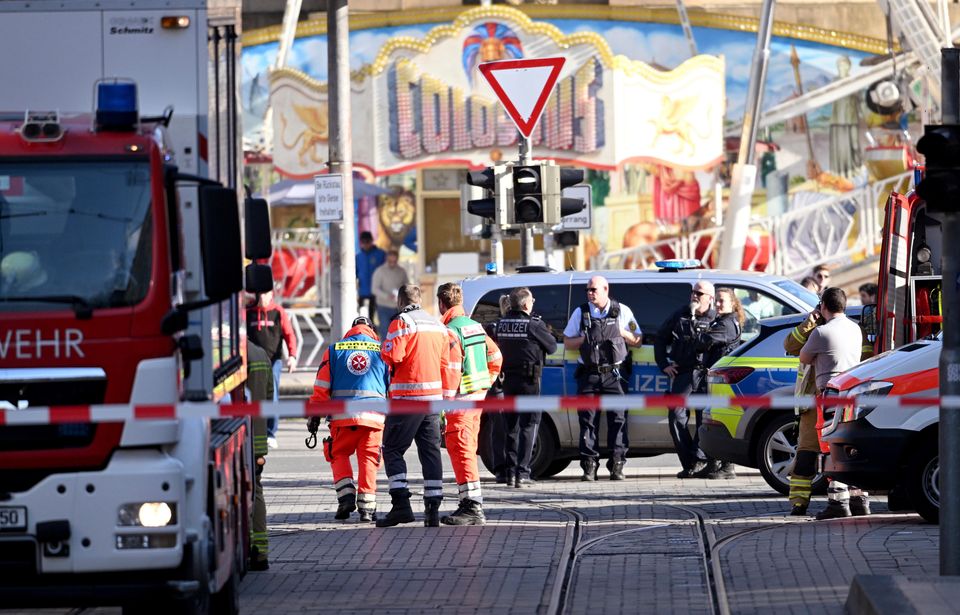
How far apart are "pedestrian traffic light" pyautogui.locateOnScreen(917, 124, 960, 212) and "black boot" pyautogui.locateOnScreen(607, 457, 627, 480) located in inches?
278

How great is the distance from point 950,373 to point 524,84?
8999 mm

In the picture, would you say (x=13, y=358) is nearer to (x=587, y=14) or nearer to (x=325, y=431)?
(x=325, y=431)

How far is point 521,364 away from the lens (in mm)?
15617

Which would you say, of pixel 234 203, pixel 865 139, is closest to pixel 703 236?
pixel 865 139

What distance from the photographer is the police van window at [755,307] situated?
→ 16531 millimetres

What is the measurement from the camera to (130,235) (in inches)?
308

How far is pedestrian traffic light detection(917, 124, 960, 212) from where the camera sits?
29.6 ft

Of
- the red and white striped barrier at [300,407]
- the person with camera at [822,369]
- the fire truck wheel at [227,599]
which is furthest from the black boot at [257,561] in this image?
the person with camera at [822,369]

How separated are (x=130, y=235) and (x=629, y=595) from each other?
3.52 meters

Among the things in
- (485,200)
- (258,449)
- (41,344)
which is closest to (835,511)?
(258,449)

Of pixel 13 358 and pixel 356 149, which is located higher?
pixel 356 149

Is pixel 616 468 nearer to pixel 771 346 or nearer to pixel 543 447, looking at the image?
pixel 543 447

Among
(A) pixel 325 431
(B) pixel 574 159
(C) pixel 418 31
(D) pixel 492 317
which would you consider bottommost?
(A) pixel 325 431

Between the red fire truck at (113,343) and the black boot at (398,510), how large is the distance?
4561mm
